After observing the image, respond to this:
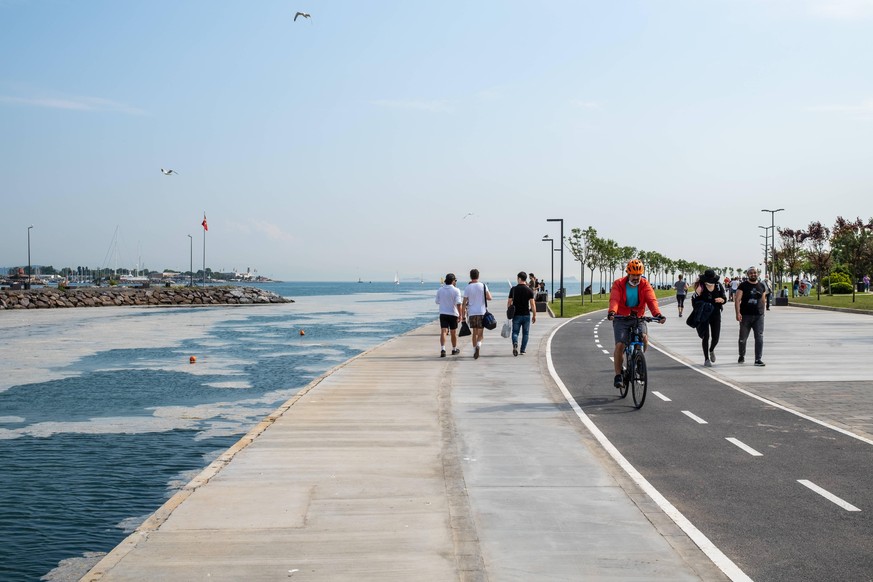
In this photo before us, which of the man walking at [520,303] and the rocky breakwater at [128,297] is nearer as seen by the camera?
the man walking at [520,303]

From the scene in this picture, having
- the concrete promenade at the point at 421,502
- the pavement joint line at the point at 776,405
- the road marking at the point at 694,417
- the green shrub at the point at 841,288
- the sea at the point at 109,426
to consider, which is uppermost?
the green shrub at the point at 841,288

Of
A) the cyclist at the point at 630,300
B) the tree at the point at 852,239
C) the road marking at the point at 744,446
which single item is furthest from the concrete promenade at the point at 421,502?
the tree at the point at 852,239

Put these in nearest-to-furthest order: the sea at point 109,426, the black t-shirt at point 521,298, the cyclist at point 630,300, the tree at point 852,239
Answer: the sea at point 109,426, the cyclist at point 630,300, the black t-shirt at point 521,298, the tree at point 852,239

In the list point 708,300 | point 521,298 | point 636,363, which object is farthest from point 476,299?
point 636,363

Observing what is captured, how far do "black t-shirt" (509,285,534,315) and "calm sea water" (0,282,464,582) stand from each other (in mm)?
4973

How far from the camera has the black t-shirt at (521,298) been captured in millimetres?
19688

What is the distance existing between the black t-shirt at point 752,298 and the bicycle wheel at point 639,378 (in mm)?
6150

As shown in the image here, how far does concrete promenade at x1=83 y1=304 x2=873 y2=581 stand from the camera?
5266 millimetres

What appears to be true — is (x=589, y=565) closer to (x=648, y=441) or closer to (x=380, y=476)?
(x=380, y=476)

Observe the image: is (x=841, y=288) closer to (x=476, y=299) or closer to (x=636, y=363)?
(x=476, y=299)

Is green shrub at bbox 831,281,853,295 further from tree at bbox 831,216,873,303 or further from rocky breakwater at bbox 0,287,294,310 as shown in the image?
rocky breakwater at bbox 0,287,294,310

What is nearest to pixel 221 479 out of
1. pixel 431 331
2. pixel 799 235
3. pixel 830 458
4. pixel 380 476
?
pixel 380 476

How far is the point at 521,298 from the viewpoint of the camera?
19844 mm

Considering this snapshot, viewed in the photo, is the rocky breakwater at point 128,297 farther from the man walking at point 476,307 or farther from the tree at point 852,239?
the man walking at point 476,307
